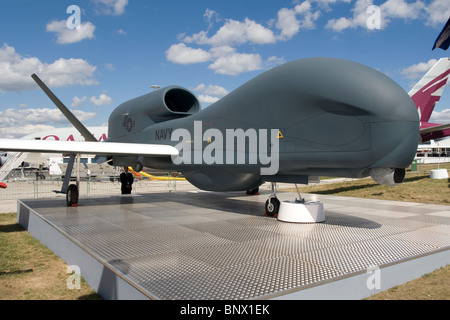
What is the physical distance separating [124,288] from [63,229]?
2.97 meters

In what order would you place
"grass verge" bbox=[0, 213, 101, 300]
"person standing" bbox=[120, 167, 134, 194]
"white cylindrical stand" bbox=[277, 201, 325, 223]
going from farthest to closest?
"person standing" bbox=[120, 167, 134, 194]
"white cylindrical stand" bbox=[277, 201, 325, 223]
"grass verge" bbox=[0, 213, 101, 300]

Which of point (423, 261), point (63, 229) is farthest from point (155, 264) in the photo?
point (423, 261)

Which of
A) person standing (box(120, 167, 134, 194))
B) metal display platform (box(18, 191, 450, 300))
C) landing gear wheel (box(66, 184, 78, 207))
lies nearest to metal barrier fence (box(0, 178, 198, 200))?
person standing (box(120, 167, 134, 194))

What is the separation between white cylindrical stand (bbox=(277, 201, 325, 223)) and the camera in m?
6.56

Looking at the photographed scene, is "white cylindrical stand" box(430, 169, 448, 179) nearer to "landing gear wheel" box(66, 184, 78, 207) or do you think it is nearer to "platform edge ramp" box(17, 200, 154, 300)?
"landing gear wheel" box(66, 184, 78, 207)

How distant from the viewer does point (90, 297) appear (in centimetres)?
389

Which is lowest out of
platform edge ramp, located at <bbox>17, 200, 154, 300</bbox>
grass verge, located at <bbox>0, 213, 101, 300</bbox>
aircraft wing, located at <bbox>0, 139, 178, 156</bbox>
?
grass verge, located at <bbox>0, 213, 101, 300</bbox>

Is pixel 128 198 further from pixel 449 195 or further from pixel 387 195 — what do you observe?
pixel 449 195

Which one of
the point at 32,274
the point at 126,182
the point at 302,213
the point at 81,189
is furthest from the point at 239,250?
the point at 81,189

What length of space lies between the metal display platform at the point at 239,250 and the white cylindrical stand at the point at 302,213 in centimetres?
18

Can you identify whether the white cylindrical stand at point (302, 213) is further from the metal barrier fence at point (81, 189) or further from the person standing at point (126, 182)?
the metal barrier fence at point (81, 189)

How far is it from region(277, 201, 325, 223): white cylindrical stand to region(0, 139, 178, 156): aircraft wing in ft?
11.2

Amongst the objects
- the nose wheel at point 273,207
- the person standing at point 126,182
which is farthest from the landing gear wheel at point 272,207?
the person standing at point 126,182

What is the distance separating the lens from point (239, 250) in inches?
181
